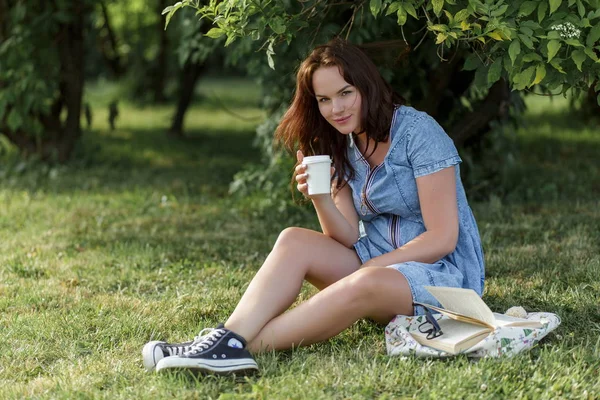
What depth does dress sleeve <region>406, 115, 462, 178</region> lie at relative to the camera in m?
3.09

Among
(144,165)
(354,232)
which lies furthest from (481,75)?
(144,165)

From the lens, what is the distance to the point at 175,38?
11727 mm

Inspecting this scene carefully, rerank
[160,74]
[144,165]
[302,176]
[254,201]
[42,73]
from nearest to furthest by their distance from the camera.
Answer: [302,176] < [254,201] < [42,73] < [144,165] < [160,74]

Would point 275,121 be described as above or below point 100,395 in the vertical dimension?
above

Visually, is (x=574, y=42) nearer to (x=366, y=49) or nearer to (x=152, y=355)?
(x=366, y=49)

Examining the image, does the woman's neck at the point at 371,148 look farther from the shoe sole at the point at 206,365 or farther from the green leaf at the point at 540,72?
the shoe sole at the point at 206,365

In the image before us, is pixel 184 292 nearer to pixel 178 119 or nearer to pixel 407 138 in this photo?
pixel 407 138

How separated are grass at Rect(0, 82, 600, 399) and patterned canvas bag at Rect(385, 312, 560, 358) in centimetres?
4

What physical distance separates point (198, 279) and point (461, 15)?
188 cm

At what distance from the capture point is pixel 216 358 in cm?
273

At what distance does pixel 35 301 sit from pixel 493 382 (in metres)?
2.13

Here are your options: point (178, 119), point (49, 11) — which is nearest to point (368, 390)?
point (49, 11)

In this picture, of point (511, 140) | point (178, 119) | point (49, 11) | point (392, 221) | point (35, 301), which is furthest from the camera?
point (178, 119)

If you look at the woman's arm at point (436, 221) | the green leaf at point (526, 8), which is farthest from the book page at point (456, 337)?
the green leaf at point (526, 8)
